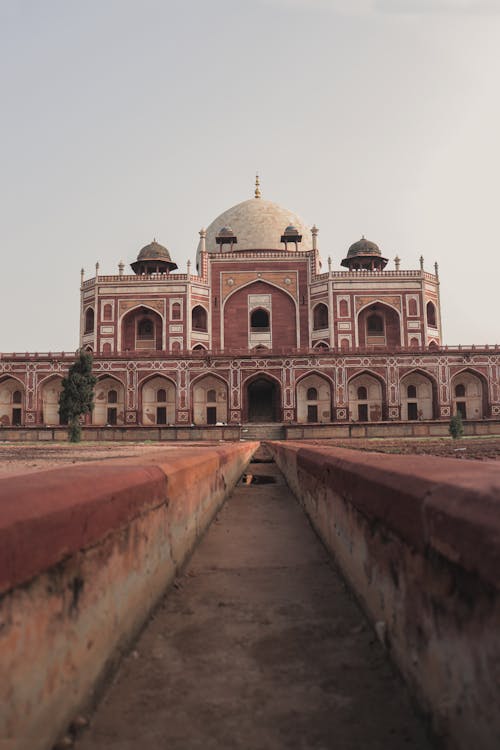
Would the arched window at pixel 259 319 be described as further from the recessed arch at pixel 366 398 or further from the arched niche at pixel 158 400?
the recessed arch at pixel 366 398

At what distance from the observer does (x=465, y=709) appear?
1.28m

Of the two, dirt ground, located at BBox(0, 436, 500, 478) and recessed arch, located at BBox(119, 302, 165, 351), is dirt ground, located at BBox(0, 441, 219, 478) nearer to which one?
dirt ground, located at BBox(0, 436, 500, 478)

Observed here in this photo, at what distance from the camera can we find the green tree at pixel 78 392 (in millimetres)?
26047

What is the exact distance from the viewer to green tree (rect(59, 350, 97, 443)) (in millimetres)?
26047

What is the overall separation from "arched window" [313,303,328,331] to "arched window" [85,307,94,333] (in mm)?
13929

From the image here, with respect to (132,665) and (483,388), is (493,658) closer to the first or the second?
(132,665)

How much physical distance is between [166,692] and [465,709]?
979 mm

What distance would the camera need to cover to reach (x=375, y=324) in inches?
1439

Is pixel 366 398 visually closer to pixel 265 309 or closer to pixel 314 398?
pixel 314 398

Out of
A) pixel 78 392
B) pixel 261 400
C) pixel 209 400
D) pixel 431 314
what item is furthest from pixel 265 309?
pixel 78 392

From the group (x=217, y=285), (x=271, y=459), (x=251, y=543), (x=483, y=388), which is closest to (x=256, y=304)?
(x=217, y=285)

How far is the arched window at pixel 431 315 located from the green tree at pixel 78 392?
21005mm

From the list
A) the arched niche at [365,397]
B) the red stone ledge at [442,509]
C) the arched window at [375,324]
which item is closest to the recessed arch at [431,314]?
the arched window at [375,324]

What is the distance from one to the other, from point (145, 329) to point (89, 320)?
11.7 feet
